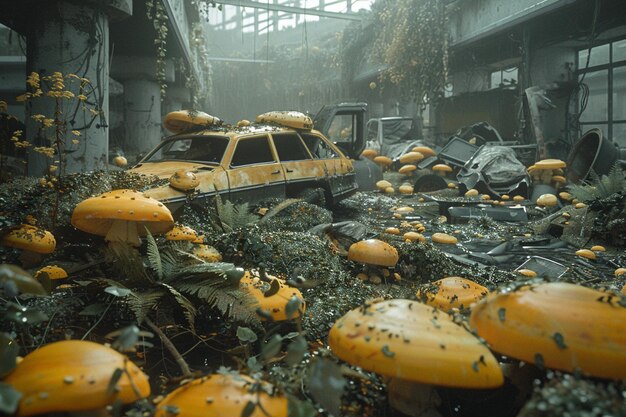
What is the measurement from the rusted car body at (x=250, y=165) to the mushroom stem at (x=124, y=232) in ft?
7.48

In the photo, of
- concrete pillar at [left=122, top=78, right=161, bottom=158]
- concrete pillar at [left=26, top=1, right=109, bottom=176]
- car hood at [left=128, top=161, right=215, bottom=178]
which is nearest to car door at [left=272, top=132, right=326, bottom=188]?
car hood at [left=128, top=161, right=215, bottom=178]

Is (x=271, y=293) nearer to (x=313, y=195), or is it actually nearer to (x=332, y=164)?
(x=313, y=195)

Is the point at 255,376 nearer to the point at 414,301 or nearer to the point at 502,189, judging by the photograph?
the point at 414,301

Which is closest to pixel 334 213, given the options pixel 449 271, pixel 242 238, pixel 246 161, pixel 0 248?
pixel 246 161

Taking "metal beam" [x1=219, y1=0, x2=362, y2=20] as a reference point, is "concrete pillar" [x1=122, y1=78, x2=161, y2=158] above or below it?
below

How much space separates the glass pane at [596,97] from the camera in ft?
46.7

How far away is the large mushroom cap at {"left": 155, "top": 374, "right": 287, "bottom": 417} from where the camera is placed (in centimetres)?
162

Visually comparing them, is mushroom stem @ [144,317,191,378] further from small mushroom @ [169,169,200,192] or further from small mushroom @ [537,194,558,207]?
small mushroom @ [537,194,558,207]

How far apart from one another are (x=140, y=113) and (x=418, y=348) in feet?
48.8

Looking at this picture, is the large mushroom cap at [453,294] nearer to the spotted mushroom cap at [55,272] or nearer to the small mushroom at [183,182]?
the spotted mushroom cap at [55,272]

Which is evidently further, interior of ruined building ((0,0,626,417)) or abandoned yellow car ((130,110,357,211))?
abandoned yellow car ((130,110,357,211))

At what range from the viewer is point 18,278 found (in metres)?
1.71

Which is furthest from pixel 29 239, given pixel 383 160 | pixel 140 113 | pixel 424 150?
pixel 383 160

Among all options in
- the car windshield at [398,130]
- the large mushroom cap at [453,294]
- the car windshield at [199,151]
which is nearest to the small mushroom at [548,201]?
the car windshield at [199,151]
